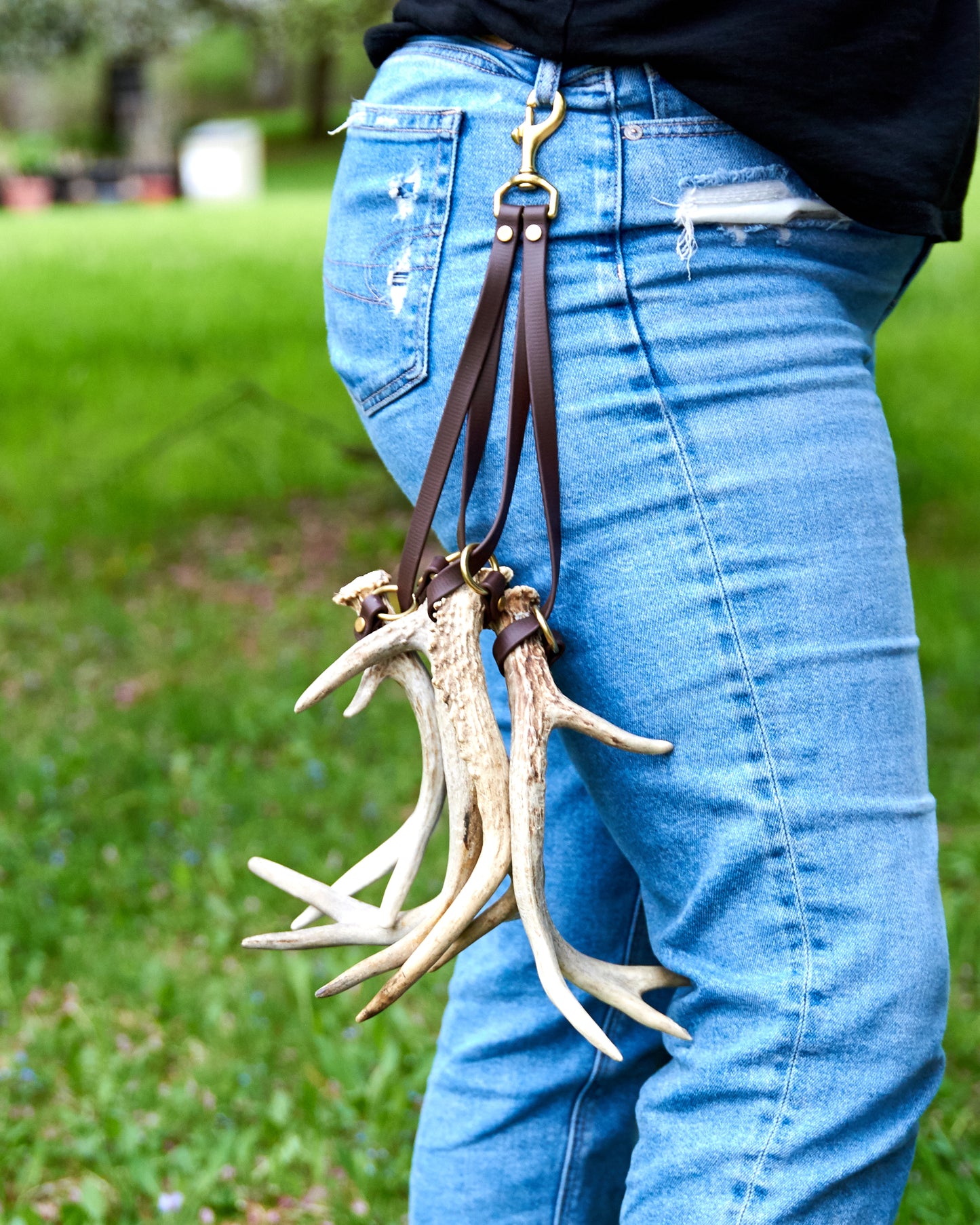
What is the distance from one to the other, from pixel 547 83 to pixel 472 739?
0.58 metres

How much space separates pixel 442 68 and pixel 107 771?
2.90 meters

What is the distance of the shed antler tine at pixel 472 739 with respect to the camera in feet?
3.76

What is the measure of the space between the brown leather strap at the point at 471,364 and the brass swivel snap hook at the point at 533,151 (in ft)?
0.06

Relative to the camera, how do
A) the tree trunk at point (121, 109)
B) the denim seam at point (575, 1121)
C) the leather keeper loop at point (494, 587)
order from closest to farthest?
1. the leather keeper loop at point (494, 587)
2. the denim seam at point (575, 1121)
3. the tree trunk at point (121, 109)

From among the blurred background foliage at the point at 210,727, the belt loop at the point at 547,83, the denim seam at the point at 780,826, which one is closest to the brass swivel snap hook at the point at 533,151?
the belt loop at the point at 547,83

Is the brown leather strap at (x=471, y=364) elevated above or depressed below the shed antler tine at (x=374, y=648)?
above

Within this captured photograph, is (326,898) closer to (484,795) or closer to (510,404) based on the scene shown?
(484,795)

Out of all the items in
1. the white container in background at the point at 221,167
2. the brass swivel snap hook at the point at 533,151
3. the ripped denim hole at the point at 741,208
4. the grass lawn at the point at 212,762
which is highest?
the brass swivel snap hook at the point at 533,151

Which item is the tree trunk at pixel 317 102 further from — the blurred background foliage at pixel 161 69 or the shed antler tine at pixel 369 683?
the shed antler tine at pixel 369 683

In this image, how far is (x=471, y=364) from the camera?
1.09 meters

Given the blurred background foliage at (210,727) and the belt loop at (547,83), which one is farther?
the blurred background foliage at (210,727)

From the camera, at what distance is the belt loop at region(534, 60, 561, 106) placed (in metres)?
1.06

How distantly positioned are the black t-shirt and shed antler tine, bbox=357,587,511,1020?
48cm

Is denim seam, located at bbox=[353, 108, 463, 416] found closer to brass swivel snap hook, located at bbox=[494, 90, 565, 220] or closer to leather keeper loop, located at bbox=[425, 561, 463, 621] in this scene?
brass swivel snap hook, located at bbox=[494, 90, 565, 220]
